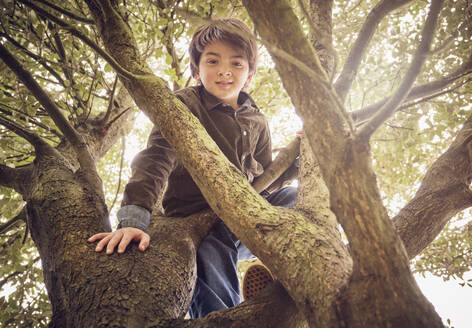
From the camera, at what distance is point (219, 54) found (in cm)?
212

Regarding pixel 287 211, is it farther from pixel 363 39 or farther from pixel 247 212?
pixel 363 39

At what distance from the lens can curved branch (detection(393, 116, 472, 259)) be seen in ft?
4.47

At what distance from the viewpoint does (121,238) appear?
4.09 feet

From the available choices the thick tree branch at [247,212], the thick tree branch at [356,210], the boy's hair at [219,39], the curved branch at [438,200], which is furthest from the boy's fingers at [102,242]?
the boy's hair at [219,39]

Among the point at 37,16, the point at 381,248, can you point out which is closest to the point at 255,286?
the point at 381,248

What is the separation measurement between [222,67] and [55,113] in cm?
115

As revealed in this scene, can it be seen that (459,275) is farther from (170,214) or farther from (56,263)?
(56,263)

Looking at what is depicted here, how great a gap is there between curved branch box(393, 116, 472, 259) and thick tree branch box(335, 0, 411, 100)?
2.76ft

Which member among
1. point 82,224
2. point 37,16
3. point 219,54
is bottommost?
point 82,224

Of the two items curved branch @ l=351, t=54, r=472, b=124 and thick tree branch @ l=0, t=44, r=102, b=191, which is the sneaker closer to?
thick tree branch @ l=0, t=44, r=102, b=191

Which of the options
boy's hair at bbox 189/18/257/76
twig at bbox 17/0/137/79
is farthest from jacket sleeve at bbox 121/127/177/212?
boy's hair at bbox 189/18/257/76

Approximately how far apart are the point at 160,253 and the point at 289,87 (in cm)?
87

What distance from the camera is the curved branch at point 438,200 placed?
1.36 m

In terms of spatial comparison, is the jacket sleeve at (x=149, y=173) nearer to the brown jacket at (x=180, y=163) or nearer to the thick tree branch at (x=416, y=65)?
the brown jacket at (x=180, y=163)
